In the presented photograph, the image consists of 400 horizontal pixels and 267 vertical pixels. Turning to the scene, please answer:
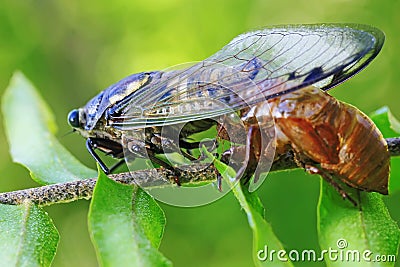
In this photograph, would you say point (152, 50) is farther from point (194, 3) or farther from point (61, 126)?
point (61, 126)

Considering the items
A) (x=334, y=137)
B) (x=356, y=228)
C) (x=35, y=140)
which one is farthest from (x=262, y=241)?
(x=35, y=140)

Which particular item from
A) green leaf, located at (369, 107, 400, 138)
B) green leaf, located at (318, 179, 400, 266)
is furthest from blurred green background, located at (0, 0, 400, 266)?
green leaf, located at (318, 179, 400, 266)

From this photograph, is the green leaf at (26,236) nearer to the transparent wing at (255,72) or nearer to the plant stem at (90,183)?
the plant stem at (90,183)

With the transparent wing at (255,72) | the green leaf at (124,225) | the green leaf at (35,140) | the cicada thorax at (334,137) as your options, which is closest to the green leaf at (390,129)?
the transparent wing at (255,72)

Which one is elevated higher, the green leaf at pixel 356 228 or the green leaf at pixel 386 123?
the green leaf at pixel 386 123

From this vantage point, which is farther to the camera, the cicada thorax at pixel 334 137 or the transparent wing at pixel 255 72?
the transparent wing at pixel 255 72
